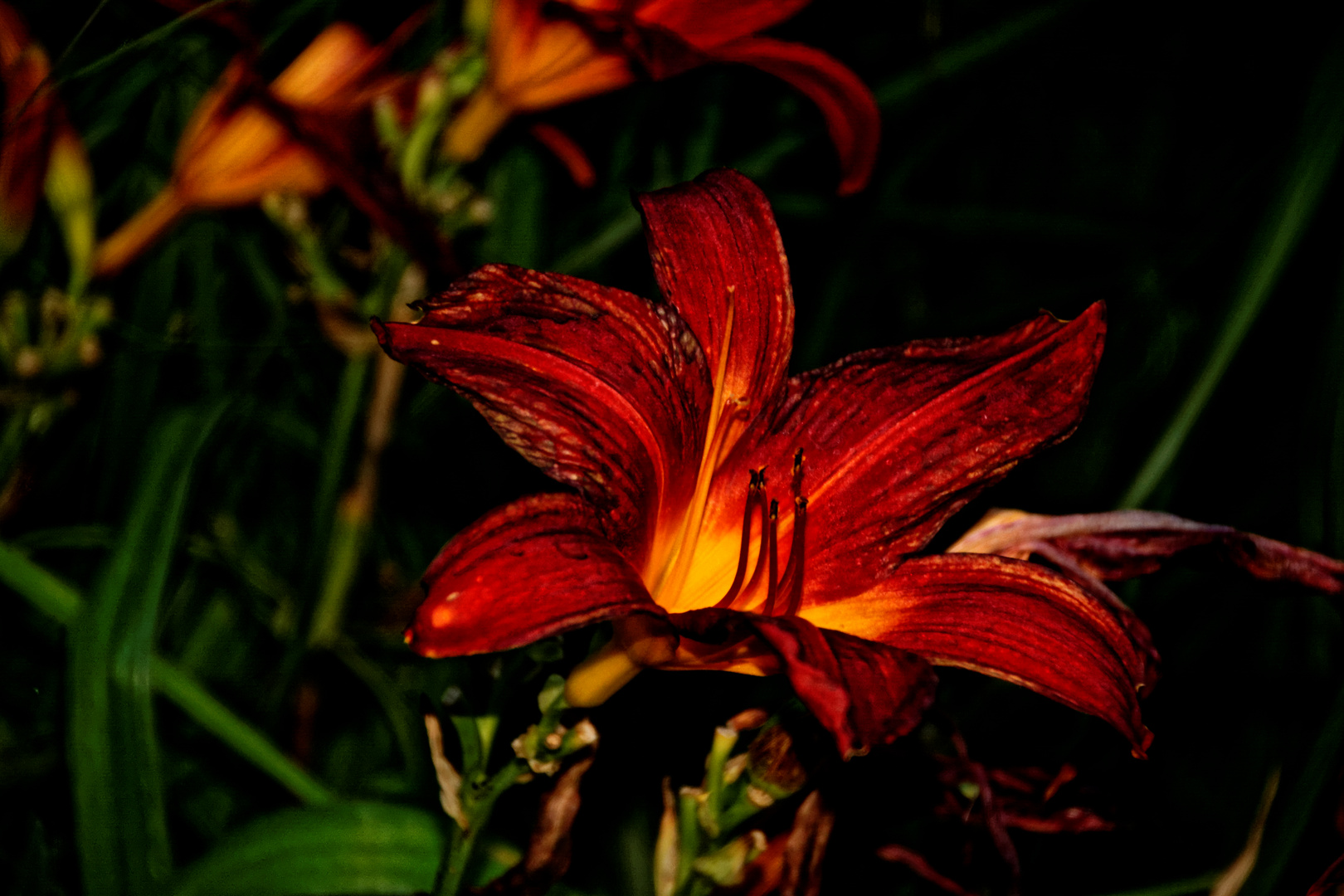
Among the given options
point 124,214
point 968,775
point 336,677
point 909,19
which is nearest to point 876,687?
point 968,775

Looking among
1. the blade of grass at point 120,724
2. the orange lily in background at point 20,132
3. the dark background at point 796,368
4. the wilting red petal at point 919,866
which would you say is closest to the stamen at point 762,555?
the dark background at point 796,368

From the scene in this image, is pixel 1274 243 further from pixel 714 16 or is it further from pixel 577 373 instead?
pixel 577 373

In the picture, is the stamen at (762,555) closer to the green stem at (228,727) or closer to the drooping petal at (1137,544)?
the drooping petal at (1137,544)

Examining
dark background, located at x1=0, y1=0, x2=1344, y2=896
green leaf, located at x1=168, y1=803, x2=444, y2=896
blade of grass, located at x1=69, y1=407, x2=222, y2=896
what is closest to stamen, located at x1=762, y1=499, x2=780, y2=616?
dark background, located at x1=0, y1=0, x2=1344, y2=896

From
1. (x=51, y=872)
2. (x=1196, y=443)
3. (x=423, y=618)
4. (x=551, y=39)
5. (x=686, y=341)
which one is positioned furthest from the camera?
(x=1196, y=443)

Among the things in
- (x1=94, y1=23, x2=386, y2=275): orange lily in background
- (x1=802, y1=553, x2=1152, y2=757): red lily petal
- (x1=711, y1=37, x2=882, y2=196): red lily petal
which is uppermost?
(x1=94, y1=23, x2=386, y2=275): orange lily in background

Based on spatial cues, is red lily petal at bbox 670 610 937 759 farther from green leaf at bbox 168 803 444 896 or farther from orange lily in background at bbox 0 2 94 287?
orange lily in background at bbox 0 2 94 287

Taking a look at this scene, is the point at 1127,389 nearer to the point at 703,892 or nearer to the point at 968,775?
the point at 968,775
